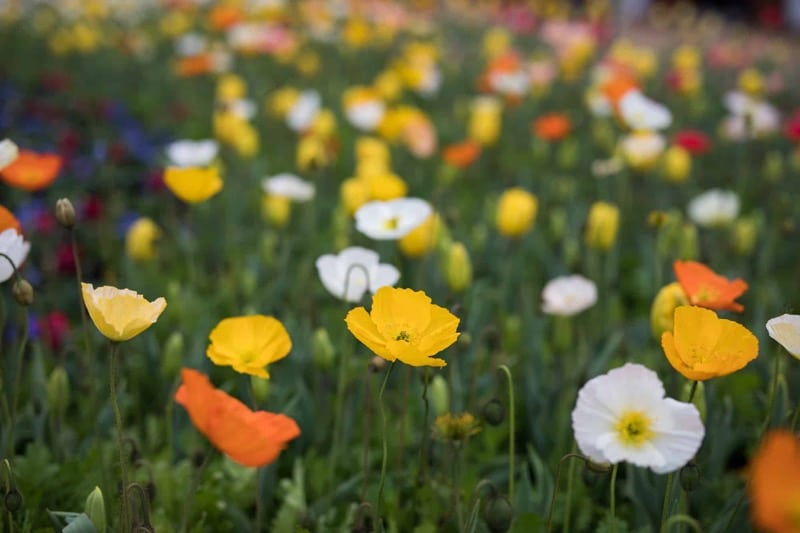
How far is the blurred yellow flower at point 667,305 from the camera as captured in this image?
1254 millimetres

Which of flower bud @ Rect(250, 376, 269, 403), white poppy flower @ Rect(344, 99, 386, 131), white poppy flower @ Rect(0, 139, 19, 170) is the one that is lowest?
white poppy flower @ Rect(344, 99, 386, 131)

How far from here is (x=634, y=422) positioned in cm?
91

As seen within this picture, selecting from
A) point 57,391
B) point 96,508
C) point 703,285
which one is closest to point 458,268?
point 703,285

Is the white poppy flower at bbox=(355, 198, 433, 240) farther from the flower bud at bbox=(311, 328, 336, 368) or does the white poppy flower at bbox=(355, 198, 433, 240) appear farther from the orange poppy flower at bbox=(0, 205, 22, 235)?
the orange poppy flower at bbox=(0, 205, 22, 235)

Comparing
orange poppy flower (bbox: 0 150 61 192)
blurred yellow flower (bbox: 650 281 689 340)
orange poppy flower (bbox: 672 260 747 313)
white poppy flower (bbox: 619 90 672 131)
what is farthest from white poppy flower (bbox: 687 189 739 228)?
orange poppy flower (bbox: 0 150 61 192)

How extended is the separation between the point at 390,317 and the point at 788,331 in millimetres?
451

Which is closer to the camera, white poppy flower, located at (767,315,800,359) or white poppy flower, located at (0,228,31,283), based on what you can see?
white poppy flower, located at (767,315,800,359)

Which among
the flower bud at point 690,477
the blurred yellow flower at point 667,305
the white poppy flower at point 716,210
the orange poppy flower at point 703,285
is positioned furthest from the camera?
the white poppy flower at point 716,210

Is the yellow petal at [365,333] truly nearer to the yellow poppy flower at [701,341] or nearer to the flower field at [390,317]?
the flower field at [390,317]

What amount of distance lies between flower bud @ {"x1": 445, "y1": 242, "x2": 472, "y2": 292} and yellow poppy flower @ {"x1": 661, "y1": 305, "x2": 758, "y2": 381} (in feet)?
2.31

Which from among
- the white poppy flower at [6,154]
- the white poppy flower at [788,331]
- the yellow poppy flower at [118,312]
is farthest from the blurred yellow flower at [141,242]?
the white poppy flower at [788,331]

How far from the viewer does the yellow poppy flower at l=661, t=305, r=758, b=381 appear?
89cm

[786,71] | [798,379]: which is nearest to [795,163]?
[798,379]

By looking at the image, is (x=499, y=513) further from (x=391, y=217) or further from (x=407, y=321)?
(x=391, y=217)
